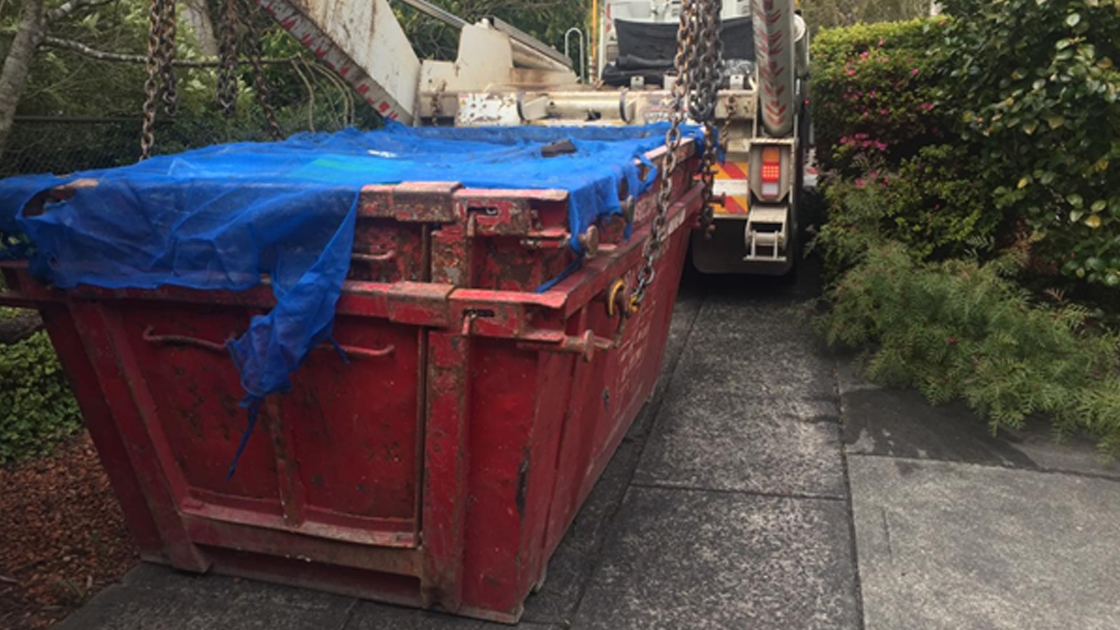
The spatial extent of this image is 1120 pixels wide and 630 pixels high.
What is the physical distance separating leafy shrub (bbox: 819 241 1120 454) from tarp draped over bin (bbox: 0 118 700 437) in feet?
9.09

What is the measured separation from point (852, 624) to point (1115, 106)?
11.1 ft

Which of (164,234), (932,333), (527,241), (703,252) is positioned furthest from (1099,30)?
(164,234)

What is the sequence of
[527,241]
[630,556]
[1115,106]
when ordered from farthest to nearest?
[1115,106] < [630,556] < [527,241]

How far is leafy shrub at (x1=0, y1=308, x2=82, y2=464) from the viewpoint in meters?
4.37

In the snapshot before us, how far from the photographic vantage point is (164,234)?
110 inches

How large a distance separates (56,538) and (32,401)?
1.07 m

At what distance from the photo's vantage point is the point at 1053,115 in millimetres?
5031

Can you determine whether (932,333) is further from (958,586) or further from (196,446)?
(196,446)

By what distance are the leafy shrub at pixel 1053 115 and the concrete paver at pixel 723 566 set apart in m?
2.62

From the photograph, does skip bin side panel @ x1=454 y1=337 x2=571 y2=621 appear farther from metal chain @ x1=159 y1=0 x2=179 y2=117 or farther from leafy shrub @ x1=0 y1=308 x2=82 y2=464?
leafy shrub @ x1=0 y1=308 x2=82 y2=464

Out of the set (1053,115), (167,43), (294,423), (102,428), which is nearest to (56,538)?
(102,428)

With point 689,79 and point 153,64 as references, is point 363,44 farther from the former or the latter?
point 689,79

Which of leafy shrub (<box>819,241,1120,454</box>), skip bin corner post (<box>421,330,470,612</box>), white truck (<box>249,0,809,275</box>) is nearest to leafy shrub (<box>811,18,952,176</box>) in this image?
white truck (<box>249,0,809,275</box>)

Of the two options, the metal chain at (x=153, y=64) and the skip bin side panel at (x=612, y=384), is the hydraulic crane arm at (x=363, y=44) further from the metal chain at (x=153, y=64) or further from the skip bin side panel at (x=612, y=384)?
the skip bin side panel at (x=612, y=384)
